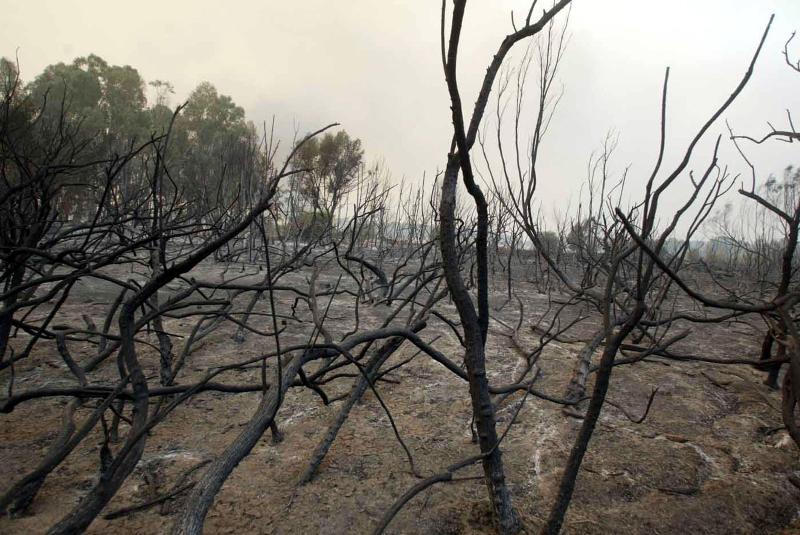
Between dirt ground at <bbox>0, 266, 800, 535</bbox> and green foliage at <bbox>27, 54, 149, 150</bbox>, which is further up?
green foliage at <bbox>27, 54, 149, 150</bbox>

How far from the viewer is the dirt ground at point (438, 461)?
180cm

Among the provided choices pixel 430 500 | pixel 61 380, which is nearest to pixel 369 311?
pixel 61 380

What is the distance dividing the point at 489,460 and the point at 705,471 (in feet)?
5.18

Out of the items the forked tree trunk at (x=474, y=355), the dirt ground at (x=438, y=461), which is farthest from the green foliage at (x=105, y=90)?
the forked tree trunk at (x=474, y=355)

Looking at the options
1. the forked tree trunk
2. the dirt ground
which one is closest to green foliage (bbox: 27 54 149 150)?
the dirt ground

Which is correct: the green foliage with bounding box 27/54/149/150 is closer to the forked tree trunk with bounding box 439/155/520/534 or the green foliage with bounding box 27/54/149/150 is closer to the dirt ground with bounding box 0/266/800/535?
the dirt ground with bounding box 0/266/800/535

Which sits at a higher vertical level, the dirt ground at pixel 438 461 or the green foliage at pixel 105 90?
the green foliage at pixel 105 90

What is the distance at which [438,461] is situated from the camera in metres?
2.24

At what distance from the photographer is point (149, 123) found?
72.7 ft

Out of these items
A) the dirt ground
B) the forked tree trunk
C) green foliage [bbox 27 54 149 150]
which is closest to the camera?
the forked tree trunk

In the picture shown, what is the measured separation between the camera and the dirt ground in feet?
5.89

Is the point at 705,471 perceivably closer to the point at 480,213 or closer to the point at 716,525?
the point at 716,525

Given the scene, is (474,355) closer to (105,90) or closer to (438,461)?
(438,461)

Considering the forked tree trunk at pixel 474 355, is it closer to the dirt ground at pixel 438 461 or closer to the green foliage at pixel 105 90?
the dirt ground at pixel 438 461
